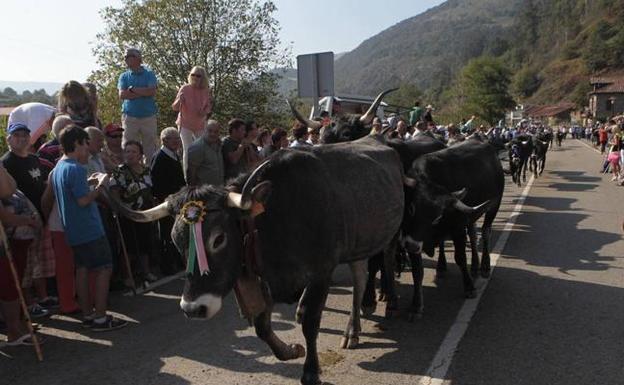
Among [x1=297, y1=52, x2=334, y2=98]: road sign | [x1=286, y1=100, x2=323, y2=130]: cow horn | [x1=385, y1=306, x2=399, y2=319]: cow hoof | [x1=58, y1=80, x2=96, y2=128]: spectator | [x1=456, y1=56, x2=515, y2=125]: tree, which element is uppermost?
[x1=456, y1=56, x2=515, y2=125]: tree

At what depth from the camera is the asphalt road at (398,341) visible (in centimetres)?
408

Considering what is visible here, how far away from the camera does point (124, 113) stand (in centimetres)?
844

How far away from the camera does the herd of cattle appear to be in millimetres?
3354

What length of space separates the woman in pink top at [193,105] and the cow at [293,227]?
418cm

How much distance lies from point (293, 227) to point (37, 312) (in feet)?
11.7

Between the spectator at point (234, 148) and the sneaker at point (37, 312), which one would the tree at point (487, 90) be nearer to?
the spectator at point (234, 148)

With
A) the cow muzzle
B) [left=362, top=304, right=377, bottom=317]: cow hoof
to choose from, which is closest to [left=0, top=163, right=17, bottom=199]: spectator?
the cow muzzle

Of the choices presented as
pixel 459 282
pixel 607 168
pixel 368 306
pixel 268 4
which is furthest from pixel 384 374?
pixel 268 4

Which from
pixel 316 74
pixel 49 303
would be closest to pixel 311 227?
pixel 49 303

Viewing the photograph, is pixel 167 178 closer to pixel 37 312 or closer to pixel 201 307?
pixel 37 312

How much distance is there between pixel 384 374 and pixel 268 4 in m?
23.7

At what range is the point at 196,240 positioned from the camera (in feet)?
10.6

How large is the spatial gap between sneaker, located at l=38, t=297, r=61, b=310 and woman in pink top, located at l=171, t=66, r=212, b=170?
3078 millimetres

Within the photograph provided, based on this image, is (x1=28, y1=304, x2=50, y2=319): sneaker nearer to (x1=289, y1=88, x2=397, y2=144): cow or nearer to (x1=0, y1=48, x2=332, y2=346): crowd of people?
(x1=0, y1=48, x2=332, y2=346): crowd of people
